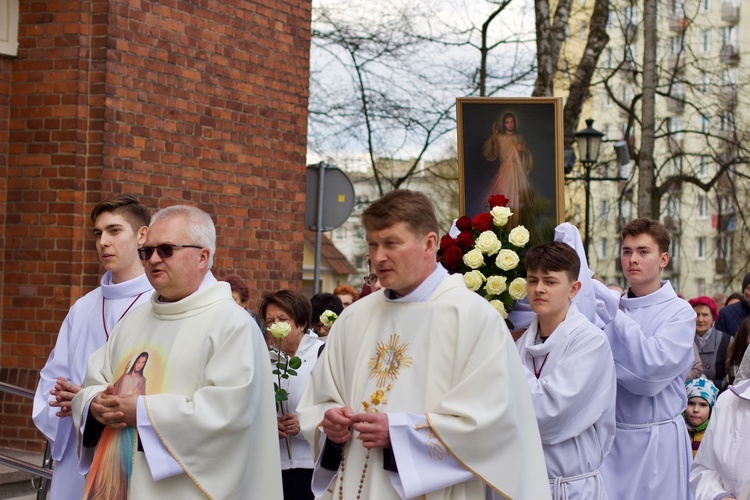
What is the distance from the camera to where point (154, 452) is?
4.84m

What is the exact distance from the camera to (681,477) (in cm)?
710

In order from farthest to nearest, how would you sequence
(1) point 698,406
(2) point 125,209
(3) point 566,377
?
(1) point 698,406 < (2) point 125,209 < (3) point 566,377

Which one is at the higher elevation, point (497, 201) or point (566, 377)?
point (497, 201)

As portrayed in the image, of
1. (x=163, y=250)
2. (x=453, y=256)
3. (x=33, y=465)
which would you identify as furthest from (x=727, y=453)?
(x=33, y=465)

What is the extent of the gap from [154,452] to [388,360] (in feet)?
3.47

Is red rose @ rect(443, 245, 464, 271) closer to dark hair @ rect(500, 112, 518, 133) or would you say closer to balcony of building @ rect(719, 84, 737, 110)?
dark hair @ rect(500, 112, 518, 133)

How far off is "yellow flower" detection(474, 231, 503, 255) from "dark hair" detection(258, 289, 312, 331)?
134 centimetres

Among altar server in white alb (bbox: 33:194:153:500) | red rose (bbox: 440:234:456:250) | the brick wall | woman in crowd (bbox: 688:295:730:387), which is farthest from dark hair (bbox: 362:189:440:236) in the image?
woman in crowd (bbox: 688:295:730:387)

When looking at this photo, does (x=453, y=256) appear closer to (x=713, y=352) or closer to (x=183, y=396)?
(x=183, y=396)

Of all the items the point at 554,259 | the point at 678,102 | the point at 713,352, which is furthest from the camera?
the point at 678,102

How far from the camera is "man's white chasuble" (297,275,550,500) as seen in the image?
14.7 ft

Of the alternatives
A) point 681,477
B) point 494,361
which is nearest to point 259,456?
point 494,361

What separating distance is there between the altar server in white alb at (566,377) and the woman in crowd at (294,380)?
1542 mm

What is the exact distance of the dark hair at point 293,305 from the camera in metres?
7.04
